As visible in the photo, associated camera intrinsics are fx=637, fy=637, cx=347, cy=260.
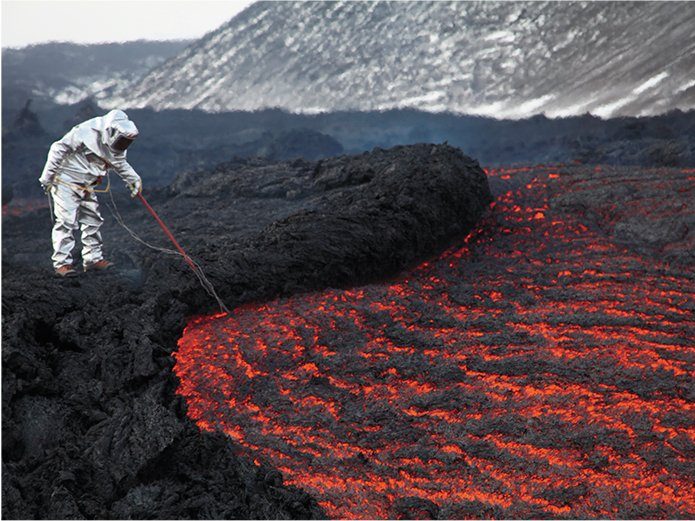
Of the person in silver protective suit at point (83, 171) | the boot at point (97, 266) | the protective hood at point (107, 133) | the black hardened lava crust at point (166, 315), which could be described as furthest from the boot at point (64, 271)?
the protective hood at point (107, 133)

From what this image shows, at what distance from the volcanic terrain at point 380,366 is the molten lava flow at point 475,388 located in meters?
0.02

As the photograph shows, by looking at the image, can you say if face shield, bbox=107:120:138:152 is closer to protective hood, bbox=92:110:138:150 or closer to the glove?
protective hood, bbox=92:110:138:150

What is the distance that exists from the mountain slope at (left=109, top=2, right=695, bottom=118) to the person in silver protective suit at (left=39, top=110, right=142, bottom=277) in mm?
11998

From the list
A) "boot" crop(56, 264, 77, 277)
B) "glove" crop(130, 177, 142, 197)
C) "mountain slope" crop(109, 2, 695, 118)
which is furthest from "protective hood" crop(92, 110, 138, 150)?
"mountain slope" crop(109, 2, 695, 118)

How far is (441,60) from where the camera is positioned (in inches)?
858

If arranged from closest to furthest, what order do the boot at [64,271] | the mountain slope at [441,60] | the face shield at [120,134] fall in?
the face shield at [120,134] → the boot at [64,271] → the mountain slope at [441,60]

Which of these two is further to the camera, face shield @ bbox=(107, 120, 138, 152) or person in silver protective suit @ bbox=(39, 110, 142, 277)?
person in silver protective suit @ bbox=(39, 110, 142, 277)

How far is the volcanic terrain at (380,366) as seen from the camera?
3.19 m

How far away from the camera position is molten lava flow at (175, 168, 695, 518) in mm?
3371

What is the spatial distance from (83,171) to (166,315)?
167 centimetres

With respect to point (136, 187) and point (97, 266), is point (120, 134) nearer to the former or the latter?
point (136, 187)

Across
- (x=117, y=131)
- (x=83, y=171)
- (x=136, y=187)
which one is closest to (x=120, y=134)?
(x=117, y=131)

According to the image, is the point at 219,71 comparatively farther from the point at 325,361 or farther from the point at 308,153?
the point at 325,361

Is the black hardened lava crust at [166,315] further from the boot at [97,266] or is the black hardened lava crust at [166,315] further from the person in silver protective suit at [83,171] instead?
the person in silver protective suit at [83,171]
